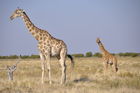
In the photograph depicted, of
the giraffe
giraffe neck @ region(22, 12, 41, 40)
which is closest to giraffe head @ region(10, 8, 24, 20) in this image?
the giraffe

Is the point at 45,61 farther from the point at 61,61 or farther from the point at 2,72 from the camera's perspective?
the point at 2,72

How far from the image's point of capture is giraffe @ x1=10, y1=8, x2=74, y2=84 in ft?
50.8

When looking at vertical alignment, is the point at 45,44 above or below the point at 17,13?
below

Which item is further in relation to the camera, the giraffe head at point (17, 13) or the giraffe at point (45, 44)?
the giraffe head at point (17, 13)

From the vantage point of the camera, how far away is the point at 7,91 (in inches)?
478

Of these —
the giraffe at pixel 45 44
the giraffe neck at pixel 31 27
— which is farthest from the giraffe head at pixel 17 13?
the giraffe neck at pixel 31 27

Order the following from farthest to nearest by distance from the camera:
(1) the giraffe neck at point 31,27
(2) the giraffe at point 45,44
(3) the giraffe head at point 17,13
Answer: (1) the giraffe neck at point 31,27 → (3) the giraffe head at point 17,13 → (2) the giraffe at point 45,44

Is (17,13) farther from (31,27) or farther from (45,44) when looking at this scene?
(45,44)

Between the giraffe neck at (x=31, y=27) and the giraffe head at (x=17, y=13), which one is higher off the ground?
the giraffe head at (x=17, y=13)

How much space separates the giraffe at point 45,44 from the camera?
1548 cm

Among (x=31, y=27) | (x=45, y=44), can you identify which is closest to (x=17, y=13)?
(x=31, y=27)

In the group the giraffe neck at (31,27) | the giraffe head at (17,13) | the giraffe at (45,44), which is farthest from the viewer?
the giraffe neck at (31,27)

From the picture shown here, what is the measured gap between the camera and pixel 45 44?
15.6 m

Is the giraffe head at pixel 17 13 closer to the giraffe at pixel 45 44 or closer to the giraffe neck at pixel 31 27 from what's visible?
the giraffe at pixel 45 44
